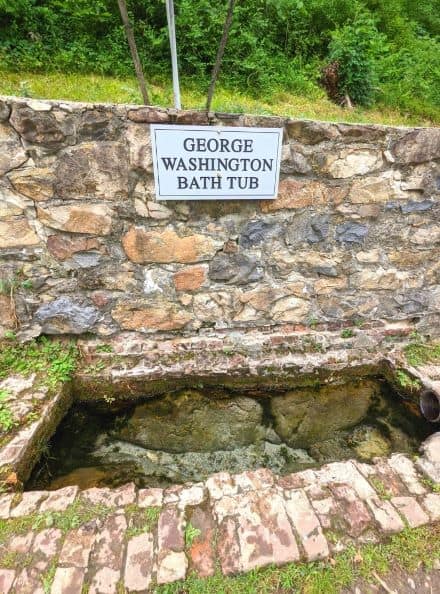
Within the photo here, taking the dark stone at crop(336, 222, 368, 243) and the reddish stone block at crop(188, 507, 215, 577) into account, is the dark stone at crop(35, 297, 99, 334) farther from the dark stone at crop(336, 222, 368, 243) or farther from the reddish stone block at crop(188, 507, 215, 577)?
the dark stone at crop(336, 222, 368, 243)

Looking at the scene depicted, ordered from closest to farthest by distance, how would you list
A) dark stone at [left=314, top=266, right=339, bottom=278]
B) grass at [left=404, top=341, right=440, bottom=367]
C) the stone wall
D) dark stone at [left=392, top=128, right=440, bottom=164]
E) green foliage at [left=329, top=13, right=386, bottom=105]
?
the stone wall, dark stone at [left=392, top=128, right=440, bottom=164], dark stone at [left=314, top=266, right=339, bottom=278], grass at [left=404, top=341, right=440, bottom=367], green foliage at [left=329, top=13, right=386, bottom=105]

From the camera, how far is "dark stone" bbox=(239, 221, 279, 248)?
1987 millimetres

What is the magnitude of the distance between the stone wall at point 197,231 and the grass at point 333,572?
129 centimetres

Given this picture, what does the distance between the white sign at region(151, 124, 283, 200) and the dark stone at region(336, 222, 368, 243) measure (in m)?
0.51

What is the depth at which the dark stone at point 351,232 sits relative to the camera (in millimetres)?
2074

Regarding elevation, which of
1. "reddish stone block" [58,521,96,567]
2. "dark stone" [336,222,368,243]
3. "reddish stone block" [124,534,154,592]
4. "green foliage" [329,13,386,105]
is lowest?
"reddish stone block" [124,534,154,592]

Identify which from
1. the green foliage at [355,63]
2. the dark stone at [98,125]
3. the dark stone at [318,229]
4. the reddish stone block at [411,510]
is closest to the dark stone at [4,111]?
the dark stone at [98,125]

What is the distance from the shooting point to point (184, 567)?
1210 millimetres

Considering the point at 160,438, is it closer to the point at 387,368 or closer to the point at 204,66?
the point at 387,368

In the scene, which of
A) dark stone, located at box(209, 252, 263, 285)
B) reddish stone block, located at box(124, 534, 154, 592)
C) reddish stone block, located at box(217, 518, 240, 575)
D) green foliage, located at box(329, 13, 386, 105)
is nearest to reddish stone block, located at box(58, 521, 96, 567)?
reddish stone block, located at box(124, 534, 154, 592)

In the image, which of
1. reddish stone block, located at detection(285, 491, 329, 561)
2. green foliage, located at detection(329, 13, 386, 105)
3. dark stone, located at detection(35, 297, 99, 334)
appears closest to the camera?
reddish stone block, located at detection(285, 491, 329, 561)

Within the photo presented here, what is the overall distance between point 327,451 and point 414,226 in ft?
4.92

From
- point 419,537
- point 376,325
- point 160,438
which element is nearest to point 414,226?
point 376,325

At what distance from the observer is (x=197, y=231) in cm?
195
